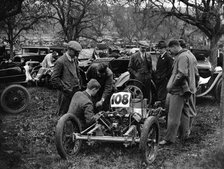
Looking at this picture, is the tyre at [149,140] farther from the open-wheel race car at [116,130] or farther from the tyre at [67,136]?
the tyre at [67,136]

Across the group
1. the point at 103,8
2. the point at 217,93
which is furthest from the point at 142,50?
the point at 103,8

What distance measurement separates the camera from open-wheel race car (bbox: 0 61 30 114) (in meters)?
9.14

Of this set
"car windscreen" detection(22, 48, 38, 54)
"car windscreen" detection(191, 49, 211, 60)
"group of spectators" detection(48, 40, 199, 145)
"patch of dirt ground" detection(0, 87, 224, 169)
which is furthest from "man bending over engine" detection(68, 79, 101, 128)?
"car windscreen" detection(22, 48, 38, 54)

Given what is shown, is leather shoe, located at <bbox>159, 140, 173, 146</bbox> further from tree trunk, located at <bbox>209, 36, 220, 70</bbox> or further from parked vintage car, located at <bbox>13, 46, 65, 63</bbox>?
parked vintage car, located at <bbox>13, 46, 65, 63</bbox>

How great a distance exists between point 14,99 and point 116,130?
14.7ft

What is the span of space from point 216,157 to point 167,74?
371cm

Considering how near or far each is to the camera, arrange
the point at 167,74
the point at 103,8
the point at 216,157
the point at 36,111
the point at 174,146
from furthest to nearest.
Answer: the point at 103,8 → the point at 36,111 → the point at 167,74 → the point at 174,146 → the point at 216,157

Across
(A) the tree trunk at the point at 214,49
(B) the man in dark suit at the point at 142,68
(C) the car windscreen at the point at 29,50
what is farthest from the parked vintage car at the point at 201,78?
(C) the car windscreen at the point at 29,50

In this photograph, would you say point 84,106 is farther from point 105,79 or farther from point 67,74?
point 105,79

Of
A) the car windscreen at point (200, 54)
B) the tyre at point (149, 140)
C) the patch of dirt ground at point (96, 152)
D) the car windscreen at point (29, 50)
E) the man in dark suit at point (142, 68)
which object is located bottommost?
the patch of dirt ground at point (96, 152)

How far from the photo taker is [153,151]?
17.7ft

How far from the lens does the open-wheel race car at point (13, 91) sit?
9141 mm

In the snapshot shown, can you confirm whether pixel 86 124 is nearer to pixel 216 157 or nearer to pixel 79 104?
pixel 79 104

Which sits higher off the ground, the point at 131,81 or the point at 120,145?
the point at 131,81
